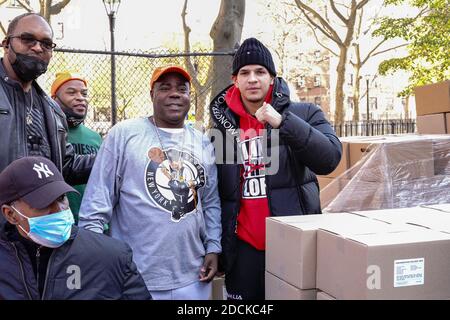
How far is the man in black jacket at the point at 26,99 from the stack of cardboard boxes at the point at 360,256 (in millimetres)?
1284

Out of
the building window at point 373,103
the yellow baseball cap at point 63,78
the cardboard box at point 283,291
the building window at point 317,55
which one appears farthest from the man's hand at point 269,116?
the building window at point 373,103

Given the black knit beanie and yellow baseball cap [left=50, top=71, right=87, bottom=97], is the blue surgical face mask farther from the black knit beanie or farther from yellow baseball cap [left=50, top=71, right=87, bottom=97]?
yellow baseball cap [left=50, top=71, right=87, bottom=97]

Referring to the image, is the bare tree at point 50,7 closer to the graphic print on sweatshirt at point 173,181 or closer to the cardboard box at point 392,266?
the graphic print on sweatshirt at point 173,181

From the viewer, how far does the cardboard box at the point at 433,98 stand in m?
4.95

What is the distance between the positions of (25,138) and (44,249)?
71 cm

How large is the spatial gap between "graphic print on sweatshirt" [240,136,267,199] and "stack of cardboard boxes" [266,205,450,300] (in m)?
0.32

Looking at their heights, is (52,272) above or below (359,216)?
below

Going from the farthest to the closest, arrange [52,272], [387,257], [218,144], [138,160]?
[218,144], [138,160], [52,272], [387,257]

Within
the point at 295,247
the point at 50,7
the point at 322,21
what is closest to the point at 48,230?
the point at 295,247

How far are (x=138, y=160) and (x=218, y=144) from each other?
50 centimetres

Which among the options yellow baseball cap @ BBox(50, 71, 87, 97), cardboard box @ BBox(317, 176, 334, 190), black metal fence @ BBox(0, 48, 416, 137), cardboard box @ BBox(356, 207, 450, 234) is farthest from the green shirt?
black metal fence @ BBox(0, 48, 416, 137)

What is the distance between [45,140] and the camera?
2.59 meters

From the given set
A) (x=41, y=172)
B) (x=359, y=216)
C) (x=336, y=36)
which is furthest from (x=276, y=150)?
(x=336, y=36)
